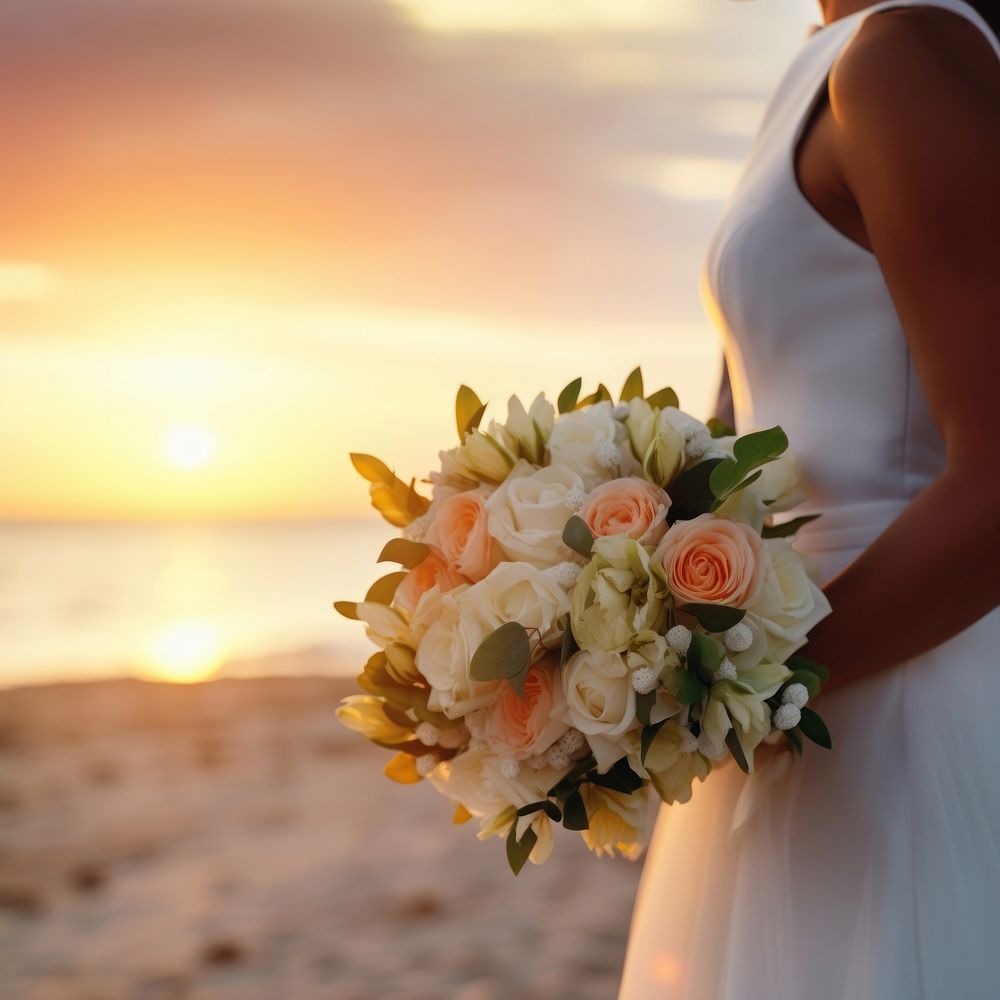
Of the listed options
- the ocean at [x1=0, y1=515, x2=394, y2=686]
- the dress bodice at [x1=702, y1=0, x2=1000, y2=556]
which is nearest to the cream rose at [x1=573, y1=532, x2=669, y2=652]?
the dress bodice at [x1=702, y1=0, x2=1000, y2=556]

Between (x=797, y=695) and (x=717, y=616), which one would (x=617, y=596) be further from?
(x=797, y=695)

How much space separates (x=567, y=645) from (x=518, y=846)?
10.5 inches

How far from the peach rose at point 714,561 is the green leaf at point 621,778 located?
0.73ft

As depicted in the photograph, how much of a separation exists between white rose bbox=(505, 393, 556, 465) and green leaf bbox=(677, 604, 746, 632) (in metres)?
0.30

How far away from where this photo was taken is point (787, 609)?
1312 mm

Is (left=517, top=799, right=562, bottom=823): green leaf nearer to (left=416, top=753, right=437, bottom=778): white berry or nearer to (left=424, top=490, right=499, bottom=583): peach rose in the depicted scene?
(left=416, top=753, right=437, bottom=778): white berry

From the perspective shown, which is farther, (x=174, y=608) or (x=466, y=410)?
(x=174, y=608)

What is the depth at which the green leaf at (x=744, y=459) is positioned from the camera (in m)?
1.33

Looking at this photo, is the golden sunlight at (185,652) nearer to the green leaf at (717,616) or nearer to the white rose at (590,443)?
the white rose at (590,443)

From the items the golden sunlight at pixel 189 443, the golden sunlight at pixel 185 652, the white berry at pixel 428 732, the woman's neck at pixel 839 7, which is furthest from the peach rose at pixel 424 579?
the golden sunlight at pixel 189 443

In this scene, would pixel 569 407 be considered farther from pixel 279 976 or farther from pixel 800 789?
pixel 279 976

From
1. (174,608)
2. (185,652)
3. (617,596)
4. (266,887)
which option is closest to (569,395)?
(617,596)

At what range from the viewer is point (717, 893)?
1.59m

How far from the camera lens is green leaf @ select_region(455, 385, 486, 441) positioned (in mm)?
1532
